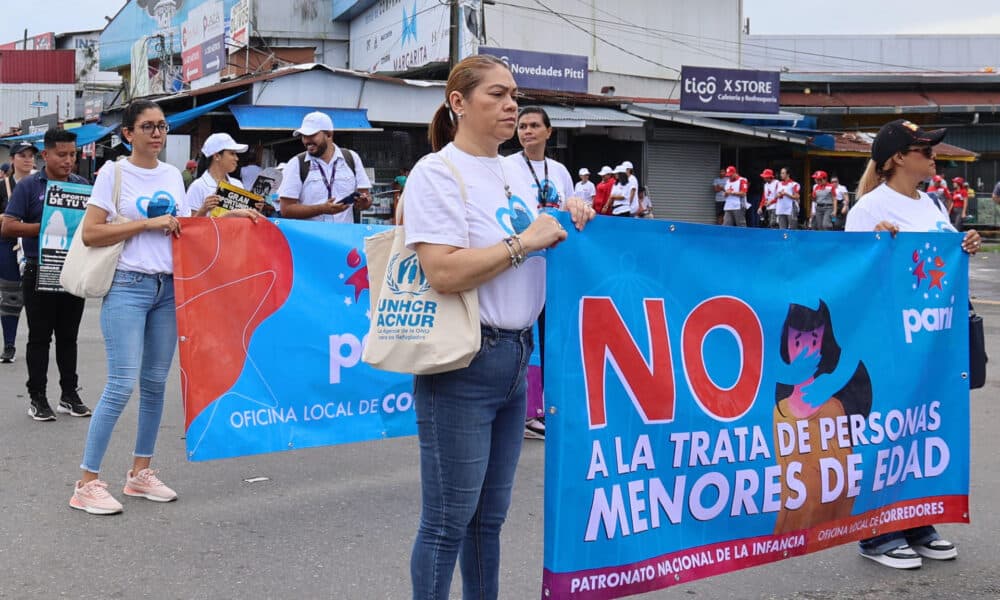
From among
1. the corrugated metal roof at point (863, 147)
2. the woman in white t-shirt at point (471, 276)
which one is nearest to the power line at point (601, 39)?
the corrugated metal roof at point (863, 147)

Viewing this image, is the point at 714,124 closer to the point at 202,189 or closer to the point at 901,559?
the point at 202,189

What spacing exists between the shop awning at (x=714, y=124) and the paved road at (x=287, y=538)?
75.6ft

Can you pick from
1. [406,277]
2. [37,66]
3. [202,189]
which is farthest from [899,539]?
[37,66]

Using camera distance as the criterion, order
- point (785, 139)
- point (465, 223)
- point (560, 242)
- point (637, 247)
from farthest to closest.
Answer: point (785, 139), point (637, 247), point (560, 242), point (465, 223)

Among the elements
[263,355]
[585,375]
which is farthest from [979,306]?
[585,375]

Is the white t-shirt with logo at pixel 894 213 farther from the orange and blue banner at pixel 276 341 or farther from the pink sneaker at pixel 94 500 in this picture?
the pink sneaker at pixel 94 500

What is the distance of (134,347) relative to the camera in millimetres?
5117

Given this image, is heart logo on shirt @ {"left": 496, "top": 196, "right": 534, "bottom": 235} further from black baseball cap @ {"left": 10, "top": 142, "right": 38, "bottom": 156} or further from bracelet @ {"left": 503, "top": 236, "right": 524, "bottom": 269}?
black baseball cap @ {"left": 10, "top": 142, "right": 38, "bottom": 156}

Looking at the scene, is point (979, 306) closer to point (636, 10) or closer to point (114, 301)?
point (114, 301)

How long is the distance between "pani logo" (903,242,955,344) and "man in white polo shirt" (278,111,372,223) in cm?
389

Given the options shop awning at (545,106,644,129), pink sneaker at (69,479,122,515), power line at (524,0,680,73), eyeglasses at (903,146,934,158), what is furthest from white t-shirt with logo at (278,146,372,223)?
power line at (524,0,680,73)

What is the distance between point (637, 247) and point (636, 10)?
31902 millimetres

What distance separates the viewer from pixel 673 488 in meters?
3.60

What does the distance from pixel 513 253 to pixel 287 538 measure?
2.48m
